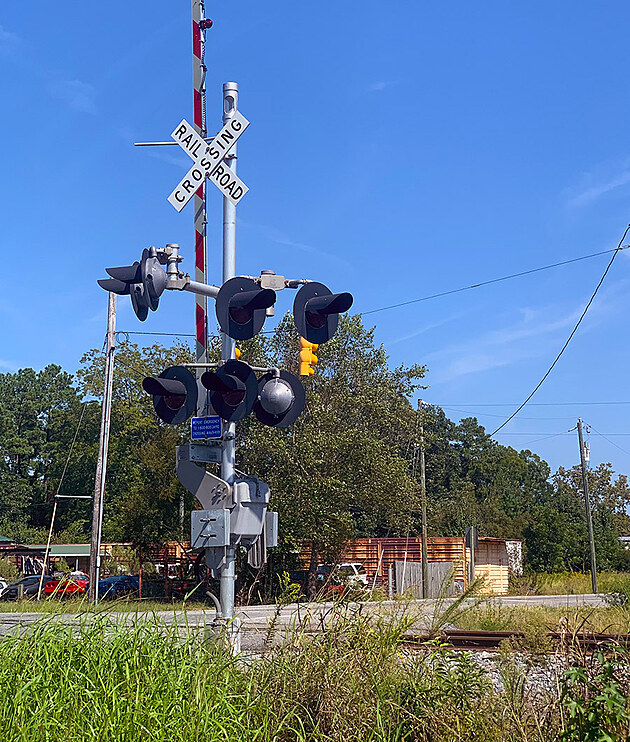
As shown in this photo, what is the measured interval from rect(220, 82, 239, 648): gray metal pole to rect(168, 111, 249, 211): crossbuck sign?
0.11 m

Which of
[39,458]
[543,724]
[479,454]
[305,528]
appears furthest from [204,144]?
[479,454]

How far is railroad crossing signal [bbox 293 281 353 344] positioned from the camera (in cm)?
838

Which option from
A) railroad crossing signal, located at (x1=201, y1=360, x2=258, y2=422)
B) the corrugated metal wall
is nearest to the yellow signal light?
railroad crossing signal, located at (x1=201, y1=360, x2=258, y2=422)

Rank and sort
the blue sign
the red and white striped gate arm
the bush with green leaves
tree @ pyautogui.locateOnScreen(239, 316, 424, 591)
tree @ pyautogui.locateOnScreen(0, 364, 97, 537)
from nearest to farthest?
1. the bush with green leaves
2. the blue sign
3. the red and white striped gate arm
4. tree @ pyautogui.locateOnScreen(239, 316, 424, 591)
5. tree @ pyautogui.locateOnScreen(0, 364, 97, 537)

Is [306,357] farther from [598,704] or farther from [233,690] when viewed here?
[598,704]

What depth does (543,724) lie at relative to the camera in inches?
207

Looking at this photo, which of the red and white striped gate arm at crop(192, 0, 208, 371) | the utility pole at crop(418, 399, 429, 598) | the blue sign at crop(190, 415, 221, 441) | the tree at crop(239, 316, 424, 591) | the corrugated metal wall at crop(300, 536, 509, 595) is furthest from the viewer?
the corrugated metal wall at crop(300, 536, 509, 595)

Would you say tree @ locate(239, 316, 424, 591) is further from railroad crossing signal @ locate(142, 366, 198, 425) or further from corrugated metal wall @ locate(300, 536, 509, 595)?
railroad crossing signal @ locate(142, 366, 198, 425)

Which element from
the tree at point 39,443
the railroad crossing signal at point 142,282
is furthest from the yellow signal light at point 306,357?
the tree at point 39,443

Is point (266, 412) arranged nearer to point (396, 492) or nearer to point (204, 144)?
point (204, 144)

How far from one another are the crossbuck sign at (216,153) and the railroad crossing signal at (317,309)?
1326 mm

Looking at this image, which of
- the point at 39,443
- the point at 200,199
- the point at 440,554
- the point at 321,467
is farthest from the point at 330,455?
the point at 39,443

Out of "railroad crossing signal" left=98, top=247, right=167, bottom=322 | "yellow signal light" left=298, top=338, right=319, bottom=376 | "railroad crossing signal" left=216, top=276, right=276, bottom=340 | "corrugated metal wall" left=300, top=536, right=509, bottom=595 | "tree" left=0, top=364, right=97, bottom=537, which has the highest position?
"tree" left=0, top=364, right=97, bottom=537

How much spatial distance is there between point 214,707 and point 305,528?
24482 mm
